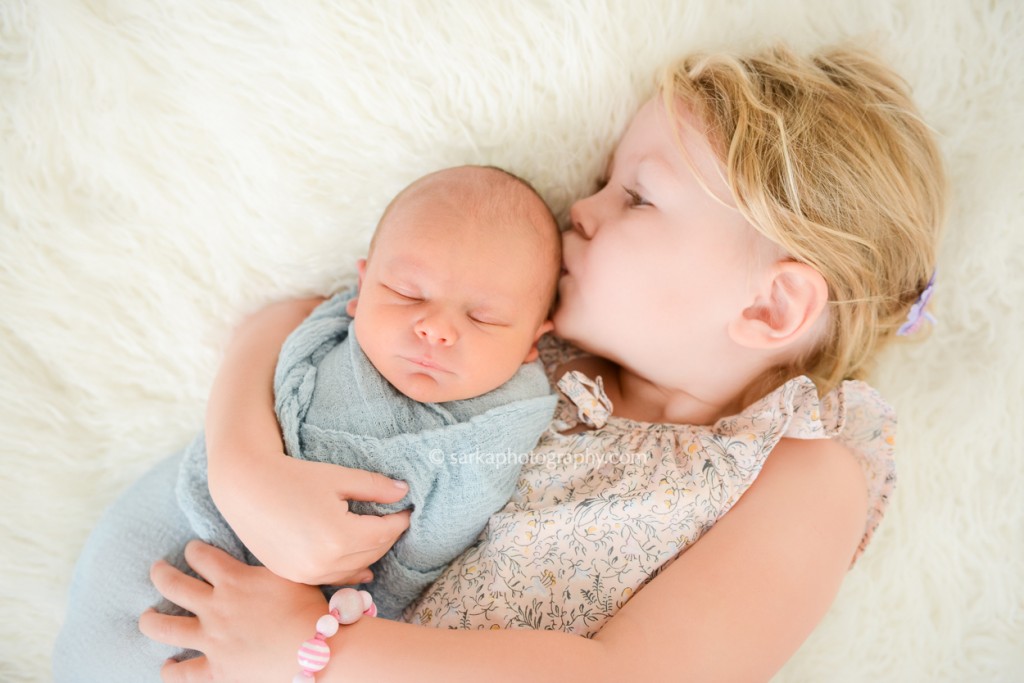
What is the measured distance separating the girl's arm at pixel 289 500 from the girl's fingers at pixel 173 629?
15 centimetres

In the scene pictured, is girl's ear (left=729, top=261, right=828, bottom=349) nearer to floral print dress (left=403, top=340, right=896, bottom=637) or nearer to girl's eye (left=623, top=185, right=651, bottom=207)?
floral print dress (left=403, top=340, right=896, bottom=637)

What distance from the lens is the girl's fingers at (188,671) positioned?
1109mm

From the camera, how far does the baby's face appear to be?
3.72ft

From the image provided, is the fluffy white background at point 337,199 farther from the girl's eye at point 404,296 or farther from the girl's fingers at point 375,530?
the girl's fingers at point 375,530

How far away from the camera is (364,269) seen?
4.19 ft

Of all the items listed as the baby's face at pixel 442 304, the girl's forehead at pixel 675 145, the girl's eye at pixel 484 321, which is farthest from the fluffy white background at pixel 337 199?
the girl's eye at pixel 484 321

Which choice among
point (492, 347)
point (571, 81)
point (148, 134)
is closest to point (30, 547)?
point (148, 134)

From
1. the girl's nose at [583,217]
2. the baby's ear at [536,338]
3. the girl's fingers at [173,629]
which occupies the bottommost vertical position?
the girl's fingers at [173,629]

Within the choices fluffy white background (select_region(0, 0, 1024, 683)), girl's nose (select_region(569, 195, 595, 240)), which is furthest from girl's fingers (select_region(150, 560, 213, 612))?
girl's nose (select_region(569, 195, 595, 240))

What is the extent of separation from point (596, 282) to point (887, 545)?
0.83 m

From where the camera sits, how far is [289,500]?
3.54 feet

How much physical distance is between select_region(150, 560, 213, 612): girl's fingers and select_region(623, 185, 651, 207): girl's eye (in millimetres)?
974

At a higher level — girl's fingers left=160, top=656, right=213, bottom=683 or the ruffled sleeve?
the ruffled sleeve

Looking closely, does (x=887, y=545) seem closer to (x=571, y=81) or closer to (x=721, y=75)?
(x=721, y=75)
